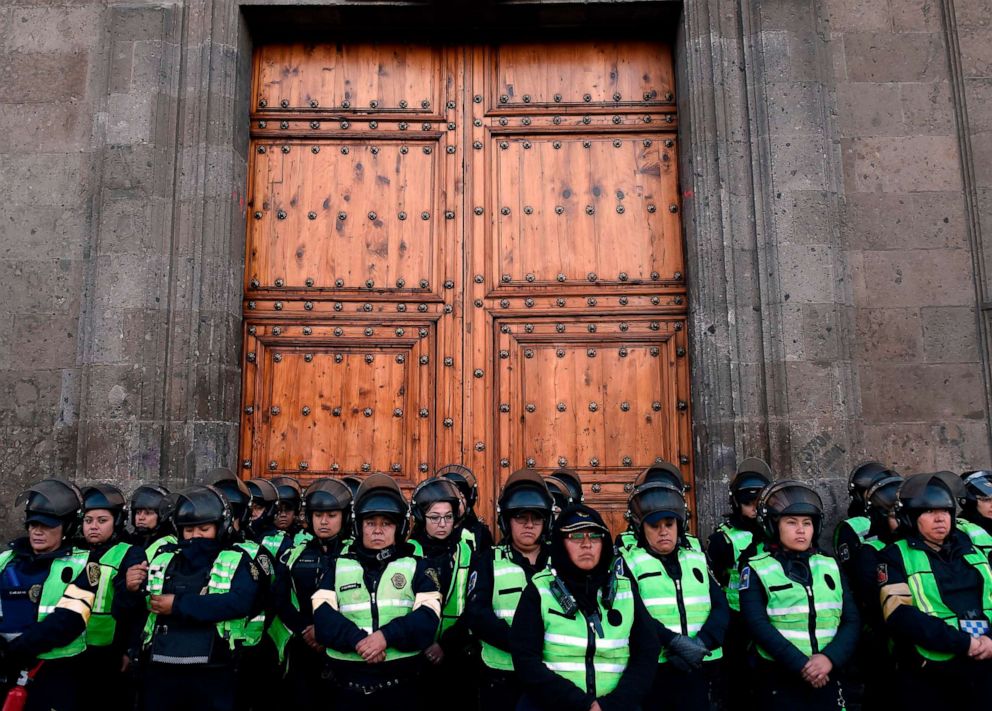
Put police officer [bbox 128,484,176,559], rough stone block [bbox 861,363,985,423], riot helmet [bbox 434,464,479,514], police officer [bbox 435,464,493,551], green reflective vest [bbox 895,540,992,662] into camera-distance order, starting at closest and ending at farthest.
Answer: green reflective vest [bbox 895,540,992,662]
police officer [bbox 128,484,176,559]
police officer [bbox 435,464,493,551]
riot helmet [bbox 434,464,479,514]
rough stone block [bbox 861,363,985,423]

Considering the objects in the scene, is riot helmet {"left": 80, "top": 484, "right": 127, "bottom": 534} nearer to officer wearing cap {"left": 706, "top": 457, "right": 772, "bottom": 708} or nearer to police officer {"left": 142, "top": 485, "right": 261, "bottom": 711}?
police officer {"left": 142, "top": 485, "right": 261, "bottom": 711}

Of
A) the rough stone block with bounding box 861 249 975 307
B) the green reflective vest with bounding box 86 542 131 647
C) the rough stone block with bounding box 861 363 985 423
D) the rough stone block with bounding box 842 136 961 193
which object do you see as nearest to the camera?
the green reflective vest with bounding box 86 542 131 647

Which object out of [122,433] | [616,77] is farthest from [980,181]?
[122,433]

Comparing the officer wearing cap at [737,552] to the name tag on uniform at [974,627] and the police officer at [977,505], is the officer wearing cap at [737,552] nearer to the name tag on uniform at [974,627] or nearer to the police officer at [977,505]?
the name tag on uniform at [974,627]

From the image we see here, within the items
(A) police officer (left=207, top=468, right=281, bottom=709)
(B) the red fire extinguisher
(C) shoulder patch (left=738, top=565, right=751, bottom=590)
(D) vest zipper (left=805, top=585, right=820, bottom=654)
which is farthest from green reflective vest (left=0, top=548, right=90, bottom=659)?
(D) vest zipper (left=805, top=585, right=820, bottom=654)

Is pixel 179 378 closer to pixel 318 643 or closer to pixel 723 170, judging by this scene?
pixel 318 643

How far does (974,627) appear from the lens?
4082mm

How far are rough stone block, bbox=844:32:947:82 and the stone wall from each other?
2 centimetres

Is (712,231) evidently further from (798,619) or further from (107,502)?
(107,502)

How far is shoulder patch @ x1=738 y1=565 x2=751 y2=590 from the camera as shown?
4.14 meters

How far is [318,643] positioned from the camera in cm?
418

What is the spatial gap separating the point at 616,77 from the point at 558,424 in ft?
9.89

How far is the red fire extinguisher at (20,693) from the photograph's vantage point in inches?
163

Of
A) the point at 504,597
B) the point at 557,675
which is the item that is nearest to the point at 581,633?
the point at 557,675
